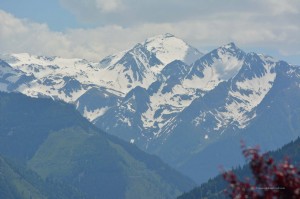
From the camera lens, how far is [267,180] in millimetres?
31734

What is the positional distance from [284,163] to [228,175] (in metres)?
2.01

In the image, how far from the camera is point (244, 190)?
32.2 metres

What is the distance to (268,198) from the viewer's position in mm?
31203

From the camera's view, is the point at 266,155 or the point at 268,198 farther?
the point at 266,155

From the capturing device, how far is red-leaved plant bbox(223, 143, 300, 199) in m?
31.2

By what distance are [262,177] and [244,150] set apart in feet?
3.74

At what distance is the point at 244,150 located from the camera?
3206cm

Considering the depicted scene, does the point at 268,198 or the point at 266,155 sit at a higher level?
the point at 266,155

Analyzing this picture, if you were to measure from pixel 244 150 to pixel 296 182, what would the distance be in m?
2.15

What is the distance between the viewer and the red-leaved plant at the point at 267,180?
31188 millimetres

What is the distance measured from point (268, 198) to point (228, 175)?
163cm

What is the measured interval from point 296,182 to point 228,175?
235 cm

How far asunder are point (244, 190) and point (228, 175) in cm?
94

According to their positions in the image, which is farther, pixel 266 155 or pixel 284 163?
pixel 266 155
